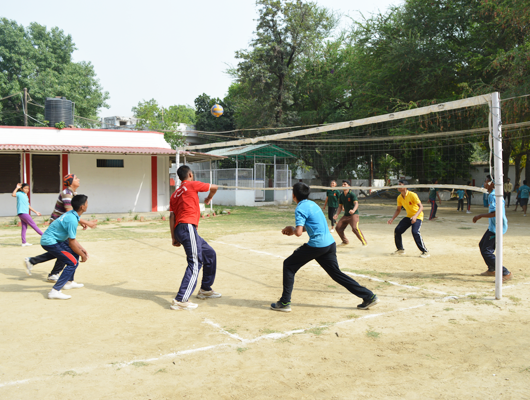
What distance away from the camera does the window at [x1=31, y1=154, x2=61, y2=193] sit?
18.0 meters

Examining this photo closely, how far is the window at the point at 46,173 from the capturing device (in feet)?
59.2

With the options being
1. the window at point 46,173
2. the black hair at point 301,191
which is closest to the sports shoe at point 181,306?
the black hair at point 301,191

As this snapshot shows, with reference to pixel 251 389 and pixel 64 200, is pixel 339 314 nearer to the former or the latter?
pixel 251 389

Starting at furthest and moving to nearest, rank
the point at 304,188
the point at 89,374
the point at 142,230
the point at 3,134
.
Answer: the point at 3,134 → the point at 142,230 → the point at 304,188 → the point at 89,374

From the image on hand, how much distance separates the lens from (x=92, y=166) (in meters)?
18.8

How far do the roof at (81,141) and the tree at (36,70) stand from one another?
779 inches

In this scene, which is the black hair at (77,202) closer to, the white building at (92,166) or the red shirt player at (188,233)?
the red shirt player at (188,233)

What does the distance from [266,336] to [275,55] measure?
25.9 metres

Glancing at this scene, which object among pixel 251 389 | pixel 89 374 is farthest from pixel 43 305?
pixel 251 389

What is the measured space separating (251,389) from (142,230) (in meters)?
11.6

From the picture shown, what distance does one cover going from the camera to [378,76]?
72.0ft

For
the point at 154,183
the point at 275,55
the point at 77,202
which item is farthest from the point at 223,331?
the point at 275,55

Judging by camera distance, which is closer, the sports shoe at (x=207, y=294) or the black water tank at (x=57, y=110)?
the sports shoe at (x=207, y=294)

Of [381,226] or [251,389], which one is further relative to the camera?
[381,226]
